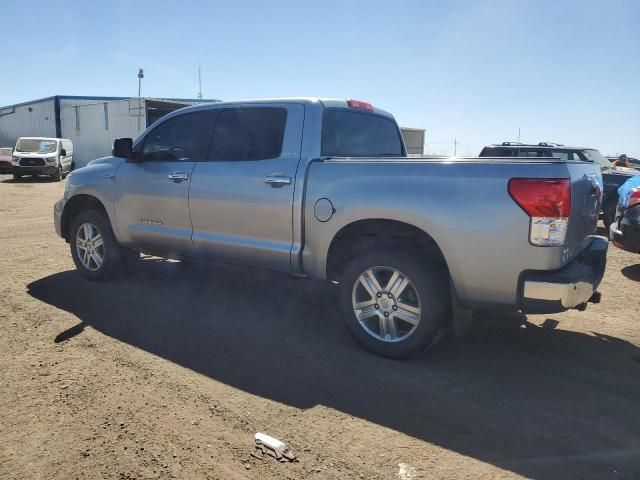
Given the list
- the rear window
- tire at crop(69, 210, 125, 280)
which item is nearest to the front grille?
tire at crop(69, 210, 125, 280)

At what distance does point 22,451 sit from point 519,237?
9.86ft

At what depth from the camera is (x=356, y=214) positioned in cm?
366

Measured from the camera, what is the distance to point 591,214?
3.65 m

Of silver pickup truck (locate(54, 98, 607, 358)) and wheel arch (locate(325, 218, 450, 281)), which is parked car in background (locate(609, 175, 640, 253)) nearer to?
silver pickup truck (locate(54, 98, 607, 358))

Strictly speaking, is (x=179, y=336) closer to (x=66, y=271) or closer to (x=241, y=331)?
(x=241, y=331)

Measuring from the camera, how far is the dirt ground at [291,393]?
2.50 m

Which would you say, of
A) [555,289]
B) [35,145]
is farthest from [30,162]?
[555,289]

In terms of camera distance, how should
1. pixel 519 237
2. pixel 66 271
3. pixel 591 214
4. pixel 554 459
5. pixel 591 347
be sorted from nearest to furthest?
pixel 554 459 < pixel 519 237 < pixel 591 214 < pixel 591 347 < pixel 66 271

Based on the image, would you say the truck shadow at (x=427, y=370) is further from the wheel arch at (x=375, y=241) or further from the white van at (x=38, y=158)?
the white van at (x=38, y=158)

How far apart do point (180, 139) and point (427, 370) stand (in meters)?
3.28

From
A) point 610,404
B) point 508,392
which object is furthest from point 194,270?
point 610,404

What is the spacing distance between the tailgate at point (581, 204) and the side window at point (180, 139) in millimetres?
3211

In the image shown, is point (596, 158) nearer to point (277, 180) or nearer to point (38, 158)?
point (277, 180)

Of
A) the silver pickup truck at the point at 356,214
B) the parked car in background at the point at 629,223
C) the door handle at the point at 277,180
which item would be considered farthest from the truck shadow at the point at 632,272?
the door handle at the point at 277,180
